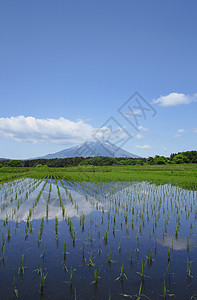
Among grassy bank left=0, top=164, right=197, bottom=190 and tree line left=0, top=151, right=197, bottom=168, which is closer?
grassy bank left=0, top=164, right=197, bottom=190

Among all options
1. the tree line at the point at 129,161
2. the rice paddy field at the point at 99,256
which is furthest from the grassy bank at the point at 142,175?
the tree line at the point at 129,161

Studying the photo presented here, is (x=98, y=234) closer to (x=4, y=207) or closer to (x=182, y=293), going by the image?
(x=182, y=293)

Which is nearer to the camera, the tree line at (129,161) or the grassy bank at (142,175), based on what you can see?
the grassy bank at (142,175)

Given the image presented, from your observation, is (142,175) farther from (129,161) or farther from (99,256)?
(129,161)

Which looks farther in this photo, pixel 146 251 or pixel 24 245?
pixel 24 245

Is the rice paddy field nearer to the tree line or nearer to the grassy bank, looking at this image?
the grassy bank

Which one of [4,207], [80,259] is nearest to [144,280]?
[80,259]

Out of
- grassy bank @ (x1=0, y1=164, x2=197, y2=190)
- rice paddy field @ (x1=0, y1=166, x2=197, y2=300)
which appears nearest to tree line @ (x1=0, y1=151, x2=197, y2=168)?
grassy bank @ (x1=0, y1=164, x2=197, y2=190)

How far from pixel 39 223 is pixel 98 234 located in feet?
6.32

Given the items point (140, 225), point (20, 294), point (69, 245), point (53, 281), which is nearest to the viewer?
point (20, 294)

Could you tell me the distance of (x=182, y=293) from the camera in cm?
274

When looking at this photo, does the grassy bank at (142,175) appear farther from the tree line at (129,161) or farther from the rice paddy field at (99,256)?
the tree line at (129,161)

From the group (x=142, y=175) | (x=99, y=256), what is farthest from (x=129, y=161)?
(x=99, y=256)

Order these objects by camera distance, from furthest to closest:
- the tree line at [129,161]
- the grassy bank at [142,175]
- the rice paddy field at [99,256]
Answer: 1. the tree line at [129,161]
2. the grassy bank at [142,175]
3. the rice paddy field at [99,256]
